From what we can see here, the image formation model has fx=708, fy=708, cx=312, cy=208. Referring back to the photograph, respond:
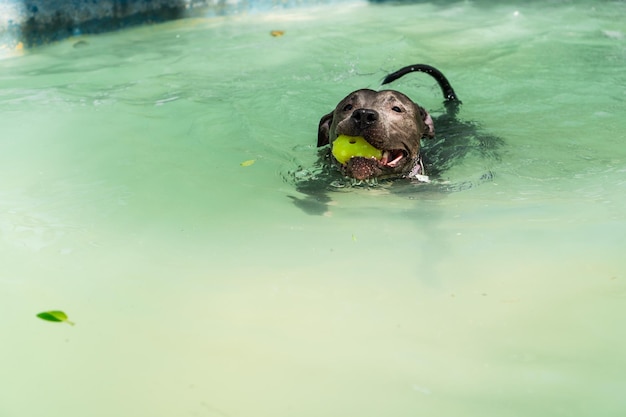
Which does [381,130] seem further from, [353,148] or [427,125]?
[427,125]

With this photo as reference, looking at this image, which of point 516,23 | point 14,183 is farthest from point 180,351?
point 516,23

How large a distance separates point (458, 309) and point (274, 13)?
9143mm

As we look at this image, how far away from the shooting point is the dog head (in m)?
4.65

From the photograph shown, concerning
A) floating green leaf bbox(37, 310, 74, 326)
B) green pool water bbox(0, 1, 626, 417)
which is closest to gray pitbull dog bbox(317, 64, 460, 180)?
green pool water bbox(0, 1, 626, 417)

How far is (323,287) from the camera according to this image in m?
3.21

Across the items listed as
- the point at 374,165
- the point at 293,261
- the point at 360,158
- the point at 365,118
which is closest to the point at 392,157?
the point at 374,165

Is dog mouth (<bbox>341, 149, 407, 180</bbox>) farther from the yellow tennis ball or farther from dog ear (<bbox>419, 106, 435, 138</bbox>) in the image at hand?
dog ear (<bbox>419, 106, 435, 138</bbox>)

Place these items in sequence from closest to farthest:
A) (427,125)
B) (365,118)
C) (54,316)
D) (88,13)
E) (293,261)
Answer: (54,316) < (293,261) < (365,118) < (427,125) < (88,13)

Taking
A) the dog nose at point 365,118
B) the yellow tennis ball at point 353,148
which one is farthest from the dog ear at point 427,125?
the dog nose at point 365,118

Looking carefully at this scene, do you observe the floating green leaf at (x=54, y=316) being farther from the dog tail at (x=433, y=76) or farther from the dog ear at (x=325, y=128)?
the dog tail at (x=433, y=76)

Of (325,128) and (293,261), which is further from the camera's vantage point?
(325,128)

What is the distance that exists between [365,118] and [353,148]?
0.25m

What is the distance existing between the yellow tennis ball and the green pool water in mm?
231

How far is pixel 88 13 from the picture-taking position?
10.2m
